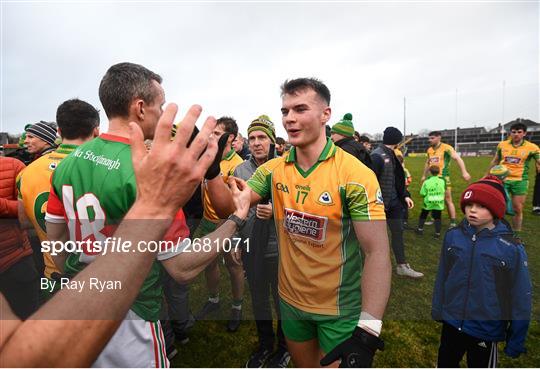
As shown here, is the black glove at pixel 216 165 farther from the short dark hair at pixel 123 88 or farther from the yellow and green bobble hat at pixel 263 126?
the yellow and green bobble hat at pixel 263 126

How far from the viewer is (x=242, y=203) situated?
6.63 ft

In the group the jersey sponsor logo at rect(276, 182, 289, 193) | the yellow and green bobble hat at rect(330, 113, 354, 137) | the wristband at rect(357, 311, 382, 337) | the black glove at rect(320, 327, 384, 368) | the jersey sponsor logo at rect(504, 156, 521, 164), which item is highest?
the yellow and green bobble hat at rect(330, 113, 354, 137)

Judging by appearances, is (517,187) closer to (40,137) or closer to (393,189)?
(393,189)

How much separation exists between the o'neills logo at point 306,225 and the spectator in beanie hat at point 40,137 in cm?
345

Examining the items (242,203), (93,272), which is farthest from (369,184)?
(93,272)

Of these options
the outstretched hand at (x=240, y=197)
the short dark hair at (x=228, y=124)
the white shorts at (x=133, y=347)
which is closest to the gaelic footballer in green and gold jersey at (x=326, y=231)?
the outstretched hand at (x=240, y=197)

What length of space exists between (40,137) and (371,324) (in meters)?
4.46

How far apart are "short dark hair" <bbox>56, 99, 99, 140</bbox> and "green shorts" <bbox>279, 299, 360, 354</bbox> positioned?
246 cm

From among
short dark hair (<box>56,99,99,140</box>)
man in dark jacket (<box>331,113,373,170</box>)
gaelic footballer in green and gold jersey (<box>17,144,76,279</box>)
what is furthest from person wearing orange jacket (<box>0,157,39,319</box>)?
man in dark jacket (<box>331,113,373,170</box>)

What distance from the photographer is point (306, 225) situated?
7.29 feet

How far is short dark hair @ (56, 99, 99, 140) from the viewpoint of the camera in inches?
107

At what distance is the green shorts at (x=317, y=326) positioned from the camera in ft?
6.93

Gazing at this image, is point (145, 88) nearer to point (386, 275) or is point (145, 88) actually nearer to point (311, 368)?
point (386, 275)

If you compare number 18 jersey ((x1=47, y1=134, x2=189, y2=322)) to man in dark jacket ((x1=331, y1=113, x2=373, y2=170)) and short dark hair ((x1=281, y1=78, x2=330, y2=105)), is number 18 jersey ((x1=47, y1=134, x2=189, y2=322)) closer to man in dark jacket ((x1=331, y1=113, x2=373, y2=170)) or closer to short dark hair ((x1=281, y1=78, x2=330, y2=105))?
short dark hair ((x1=281, y1=78, x2=330, y2=105))
